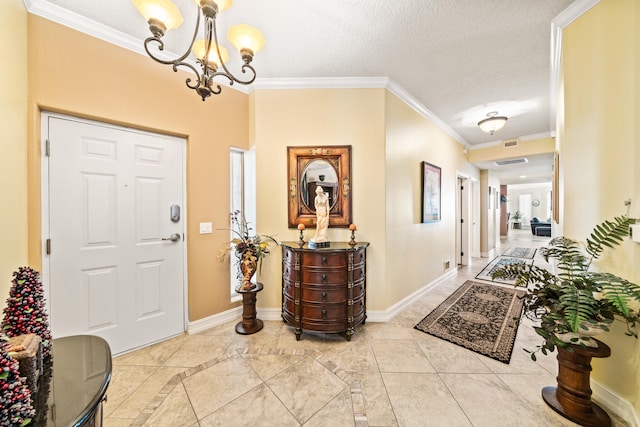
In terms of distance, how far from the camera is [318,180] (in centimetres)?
266

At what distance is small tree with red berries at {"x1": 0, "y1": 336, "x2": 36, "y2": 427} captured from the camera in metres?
0.53

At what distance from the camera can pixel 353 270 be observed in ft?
7.47

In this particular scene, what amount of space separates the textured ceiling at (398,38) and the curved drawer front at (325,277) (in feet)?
6.66

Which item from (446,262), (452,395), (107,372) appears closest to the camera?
(107,372)

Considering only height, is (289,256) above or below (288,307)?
above

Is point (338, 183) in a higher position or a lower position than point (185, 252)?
higher

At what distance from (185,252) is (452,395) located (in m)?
2.54

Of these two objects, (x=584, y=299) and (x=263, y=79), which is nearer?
(x=584, y=299)

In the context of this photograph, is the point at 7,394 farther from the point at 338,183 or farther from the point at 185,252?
the point at 338,183

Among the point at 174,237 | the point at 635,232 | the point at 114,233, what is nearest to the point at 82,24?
the point at 114,233

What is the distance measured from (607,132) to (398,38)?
1603 mm

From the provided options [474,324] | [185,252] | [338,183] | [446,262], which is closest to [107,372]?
[185,252]

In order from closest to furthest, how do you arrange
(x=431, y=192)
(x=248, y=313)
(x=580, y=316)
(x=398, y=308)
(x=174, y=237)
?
(x=580, y=316)
(x=174, y=237)
(x=248, y=313)
(x=398, y=308)
(x=431, y=192)

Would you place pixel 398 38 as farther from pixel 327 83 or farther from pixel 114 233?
pixel 114 233
